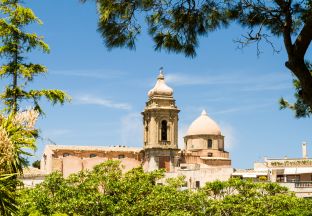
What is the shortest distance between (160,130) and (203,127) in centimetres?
984

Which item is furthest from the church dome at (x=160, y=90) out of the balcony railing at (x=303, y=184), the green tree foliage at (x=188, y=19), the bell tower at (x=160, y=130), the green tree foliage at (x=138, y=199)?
the green tree foliage at (x=188, y=19)

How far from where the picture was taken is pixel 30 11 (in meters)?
16.5

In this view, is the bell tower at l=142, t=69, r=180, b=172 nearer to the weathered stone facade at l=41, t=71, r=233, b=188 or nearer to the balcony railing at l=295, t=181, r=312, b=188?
the weathered stone facade at l=41, t=71, r=233, b=188

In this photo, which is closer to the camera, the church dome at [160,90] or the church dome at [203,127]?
the church dome at [160,90]

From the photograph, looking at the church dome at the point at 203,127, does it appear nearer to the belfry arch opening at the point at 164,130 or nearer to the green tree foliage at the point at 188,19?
the belfry arch opening at the point at 164,130

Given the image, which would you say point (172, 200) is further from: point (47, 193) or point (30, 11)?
point (30, 11)

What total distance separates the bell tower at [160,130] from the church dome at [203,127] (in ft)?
24.1

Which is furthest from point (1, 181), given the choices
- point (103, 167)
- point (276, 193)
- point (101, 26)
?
point (276, 193)

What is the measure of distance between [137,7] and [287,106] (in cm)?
913

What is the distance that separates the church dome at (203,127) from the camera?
2608 inches

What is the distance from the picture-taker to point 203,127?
219ft

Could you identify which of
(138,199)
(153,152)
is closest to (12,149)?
(138,199)

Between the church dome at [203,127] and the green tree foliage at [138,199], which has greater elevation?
the church dome at [203,127]

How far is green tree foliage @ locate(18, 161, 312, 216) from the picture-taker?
29297mm
